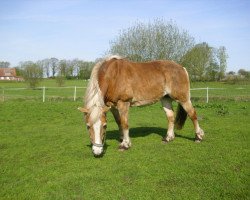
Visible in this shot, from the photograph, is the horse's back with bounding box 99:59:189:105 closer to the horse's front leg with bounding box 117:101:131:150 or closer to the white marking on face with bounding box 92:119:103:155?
the horse's front leg with bounding box 117:101:131:150

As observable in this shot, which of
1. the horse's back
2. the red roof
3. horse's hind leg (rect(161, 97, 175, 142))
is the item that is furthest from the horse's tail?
the red roof

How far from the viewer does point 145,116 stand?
547 inches

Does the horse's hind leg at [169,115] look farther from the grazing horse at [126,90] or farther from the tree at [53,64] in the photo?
the tree at [53,64]

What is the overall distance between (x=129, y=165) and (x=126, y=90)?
77.5 inches

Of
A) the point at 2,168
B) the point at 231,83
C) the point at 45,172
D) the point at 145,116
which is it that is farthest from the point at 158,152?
the point at 231,83

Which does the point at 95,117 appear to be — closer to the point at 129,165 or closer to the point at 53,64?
the point at 129,165

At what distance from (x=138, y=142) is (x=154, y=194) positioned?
3582 millimetres

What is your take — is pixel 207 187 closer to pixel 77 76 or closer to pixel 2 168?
pixel 2 168

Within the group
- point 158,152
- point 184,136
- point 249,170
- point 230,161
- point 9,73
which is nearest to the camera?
point 249,170

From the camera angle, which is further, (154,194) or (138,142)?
(138,142)

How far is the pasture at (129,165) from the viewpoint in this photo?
15.4 feet

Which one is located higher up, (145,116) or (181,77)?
(181,77)

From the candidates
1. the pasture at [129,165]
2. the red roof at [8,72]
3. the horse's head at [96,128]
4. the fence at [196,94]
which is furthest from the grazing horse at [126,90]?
the red roof at [8,72]

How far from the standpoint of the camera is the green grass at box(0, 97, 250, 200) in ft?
15.4
